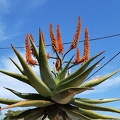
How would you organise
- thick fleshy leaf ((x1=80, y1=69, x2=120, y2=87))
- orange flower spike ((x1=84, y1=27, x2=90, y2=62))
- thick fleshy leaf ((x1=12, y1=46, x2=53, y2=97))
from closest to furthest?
thick fleshy leaf ((x1=12, y1=46, x2=53, y2=97)) < thick fleshy leaf ((x1=80, y1=69, x2=120, y2=87)) < orange flower spike ((x1=84, y1=27, x2=90, y2=62))

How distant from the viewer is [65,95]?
3.53m

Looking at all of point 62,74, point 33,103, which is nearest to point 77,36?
point 62,74

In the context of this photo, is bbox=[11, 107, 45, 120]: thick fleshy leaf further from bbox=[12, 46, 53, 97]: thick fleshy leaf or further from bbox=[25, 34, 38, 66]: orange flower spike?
bbox=[25, 34, 38, 66]: orange flower spike

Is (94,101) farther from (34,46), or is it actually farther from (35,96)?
(34,46)

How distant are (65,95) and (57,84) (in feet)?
1.23

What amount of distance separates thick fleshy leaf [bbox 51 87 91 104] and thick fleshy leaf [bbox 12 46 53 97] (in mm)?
122

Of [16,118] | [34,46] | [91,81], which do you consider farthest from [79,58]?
[16,118]

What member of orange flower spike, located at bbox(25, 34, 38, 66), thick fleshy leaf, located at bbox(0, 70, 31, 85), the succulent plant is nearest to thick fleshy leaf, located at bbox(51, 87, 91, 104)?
the succulent plant

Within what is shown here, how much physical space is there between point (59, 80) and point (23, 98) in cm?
46

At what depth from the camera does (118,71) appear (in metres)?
4.02

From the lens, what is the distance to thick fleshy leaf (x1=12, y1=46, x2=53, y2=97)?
3.58 meters

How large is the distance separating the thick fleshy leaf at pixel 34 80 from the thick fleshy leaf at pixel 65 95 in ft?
0.40

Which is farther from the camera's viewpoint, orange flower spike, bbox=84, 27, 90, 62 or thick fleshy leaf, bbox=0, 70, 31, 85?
orange flower spike, bbox=84, 27, 90, 62

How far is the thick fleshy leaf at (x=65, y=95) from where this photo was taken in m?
3.40
